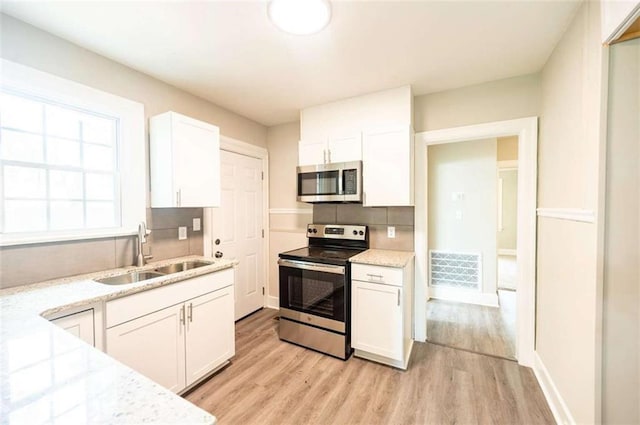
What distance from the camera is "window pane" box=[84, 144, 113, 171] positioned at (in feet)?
6.52

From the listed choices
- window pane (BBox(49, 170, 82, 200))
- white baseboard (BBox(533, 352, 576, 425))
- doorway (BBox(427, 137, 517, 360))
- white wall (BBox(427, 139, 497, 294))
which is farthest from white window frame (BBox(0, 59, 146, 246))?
white wall (BBox(427, 139, 497, 294))

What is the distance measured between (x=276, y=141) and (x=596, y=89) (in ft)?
9.79

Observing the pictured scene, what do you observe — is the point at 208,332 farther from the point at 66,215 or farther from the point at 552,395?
the point at 552,395

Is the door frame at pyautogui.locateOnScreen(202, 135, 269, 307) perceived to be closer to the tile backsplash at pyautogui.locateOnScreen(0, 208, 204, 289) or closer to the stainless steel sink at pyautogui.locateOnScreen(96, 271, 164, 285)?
the tile backsplash at pyautogui.locateOnScreen(0, 208, 204, 289)

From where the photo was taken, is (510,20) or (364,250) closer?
(510,20)

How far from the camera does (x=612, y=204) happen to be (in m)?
1.29

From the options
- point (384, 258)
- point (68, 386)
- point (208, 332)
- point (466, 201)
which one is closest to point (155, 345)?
point (208, 332)

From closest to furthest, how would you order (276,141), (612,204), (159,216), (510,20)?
(612,204) < (510,20) < (159,216) < (276,141)

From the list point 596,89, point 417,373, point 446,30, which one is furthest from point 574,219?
point 417,373

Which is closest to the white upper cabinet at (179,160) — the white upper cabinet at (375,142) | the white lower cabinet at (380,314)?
the white upper cabinet at (375,142)

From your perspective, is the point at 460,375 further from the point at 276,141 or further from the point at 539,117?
the point at 276,141

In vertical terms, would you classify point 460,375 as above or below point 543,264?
below

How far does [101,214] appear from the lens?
81.0 inches

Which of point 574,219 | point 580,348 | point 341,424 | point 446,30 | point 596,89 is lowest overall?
point 341,424
